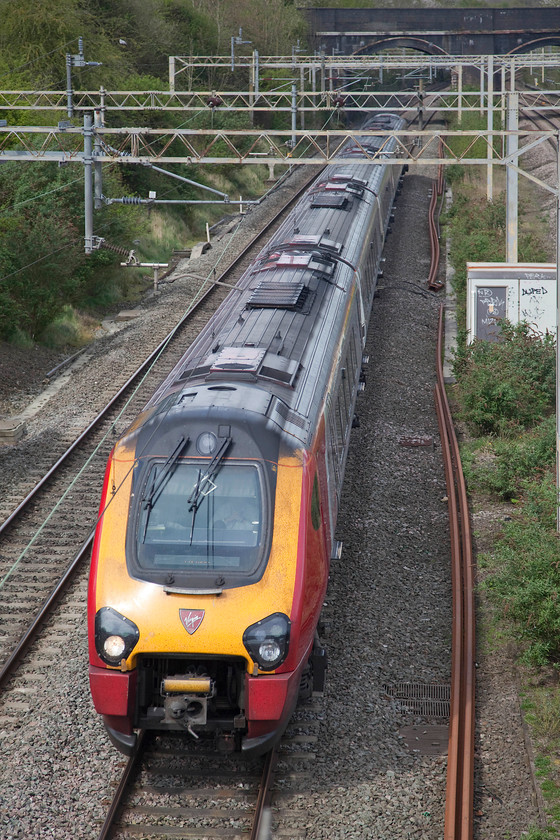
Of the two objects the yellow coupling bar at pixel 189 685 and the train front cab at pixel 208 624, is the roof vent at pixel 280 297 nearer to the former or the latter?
the train front cab at pixel 208 624

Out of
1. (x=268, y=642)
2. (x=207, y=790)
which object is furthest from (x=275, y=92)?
(x=207, y=790)

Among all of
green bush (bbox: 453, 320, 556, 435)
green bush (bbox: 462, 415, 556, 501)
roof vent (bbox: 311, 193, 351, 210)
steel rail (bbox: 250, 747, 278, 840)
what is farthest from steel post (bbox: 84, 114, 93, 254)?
steel rail (bbox: 250, 747, 278, 840)

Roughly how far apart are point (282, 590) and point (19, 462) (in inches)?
336

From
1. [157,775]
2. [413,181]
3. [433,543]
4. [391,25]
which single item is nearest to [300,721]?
[157,775]

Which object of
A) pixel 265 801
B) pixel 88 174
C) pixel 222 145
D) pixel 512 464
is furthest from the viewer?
pixel 222 145

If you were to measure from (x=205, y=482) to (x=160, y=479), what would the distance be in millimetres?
416

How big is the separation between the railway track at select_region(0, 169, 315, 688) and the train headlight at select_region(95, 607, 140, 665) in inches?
95.3

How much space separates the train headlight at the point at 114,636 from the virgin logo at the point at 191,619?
387 millimetres

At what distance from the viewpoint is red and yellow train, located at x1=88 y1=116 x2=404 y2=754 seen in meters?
7.93

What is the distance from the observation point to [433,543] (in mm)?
12844

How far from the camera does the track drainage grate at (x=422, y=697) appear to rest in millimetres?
9461

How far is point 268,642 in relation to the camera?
26.0 ft

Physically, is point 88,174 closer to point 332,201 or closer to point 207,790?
point 332,201

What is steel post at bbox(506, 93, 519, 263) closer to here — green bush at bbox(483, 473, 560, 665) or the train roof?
the train roof
